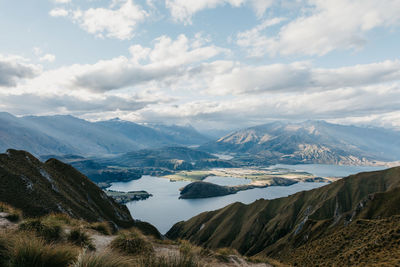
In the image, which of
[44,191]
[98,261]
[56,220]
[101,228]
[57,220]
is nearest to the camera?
[98,261]

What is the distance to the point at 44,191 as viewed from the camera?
42.0 m

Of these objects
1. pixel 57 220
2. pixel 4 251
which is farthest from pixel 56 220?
pixel 4 251

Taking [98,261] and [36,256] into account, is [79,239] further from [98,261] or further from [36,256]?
[98,261]

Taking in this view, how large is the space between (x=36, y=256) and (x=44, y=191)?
146ft

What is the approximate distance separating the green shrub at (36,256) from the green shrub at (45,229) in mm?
5630

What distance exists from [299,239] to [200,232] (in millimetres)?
76628

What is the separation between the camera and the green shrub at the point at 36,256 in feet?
20.3

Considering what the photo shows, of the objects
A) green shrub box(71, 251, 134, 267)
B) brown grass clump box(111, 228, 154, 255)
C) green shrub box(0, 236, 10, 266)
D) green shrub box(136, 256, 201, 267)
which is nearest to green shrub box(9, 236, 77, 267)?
green shrub box(0, 236, 10, 266)

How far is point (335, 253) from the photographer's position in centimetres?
4112

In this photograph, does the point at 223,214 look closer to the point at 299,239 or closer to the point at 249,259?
the point at 299,239

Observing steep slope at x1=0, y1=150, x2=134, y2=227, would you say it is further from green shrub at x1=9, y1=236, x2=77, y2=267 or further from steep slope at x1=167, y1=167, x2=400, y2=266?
steep slope at x1=167, y1=167, x2=400, y2=266

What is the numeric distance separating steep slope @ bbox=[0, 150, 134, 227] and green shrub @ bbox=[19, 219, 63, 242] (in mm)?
18813

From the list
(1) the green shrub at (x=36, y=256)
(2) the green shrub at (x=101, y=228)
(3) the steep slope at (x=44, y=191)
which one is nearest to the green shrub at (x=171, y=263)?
(1) the green shrub at (x=36, y=256)

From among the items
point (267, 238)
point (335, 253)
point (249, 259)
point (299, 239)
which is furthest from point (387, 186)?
point (249, 259)
